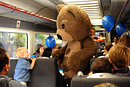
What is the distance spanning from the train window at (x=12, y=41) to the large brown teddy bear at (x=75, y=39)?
2709 millimetres

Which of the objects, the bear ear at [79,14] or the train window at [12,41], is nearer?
the bear ear at [79,14]

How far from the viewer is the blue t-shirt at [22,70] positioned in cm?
295

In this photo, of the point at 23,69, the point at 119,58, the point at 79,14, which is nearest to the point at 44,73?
the point at 23,69

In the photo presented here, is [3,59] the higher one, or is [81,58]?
[3,59]

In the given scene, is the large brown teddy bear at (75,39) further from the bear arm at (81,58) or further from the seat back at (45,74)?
the seat back at (45,74)

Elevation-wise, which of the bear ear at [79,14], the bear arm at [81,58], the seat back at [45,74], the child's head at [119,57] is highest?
the bear ear at [79,14]

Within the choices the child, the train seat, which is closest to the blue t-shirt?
the child

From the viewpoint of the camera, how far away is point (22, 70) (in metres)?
3.00

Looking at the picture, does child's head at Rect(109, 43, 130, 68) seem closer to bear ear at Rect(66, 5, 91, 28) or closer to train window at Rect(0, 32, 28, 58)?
bear ear at Rect(66, 5, 91, 28)

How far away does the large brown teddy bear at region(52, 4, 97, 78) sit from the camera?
2.95 metres

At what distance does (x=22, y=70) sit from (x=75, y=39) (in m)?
1.06

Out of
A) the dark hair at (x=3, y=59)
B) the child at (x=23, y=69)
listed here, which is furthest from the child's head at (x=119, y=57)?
the child at (x=23, y=69)

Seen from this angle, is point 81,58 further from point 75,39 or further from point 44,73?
point 44,73

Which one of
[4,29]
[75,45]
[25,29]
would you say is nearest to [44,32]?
[25,29]
